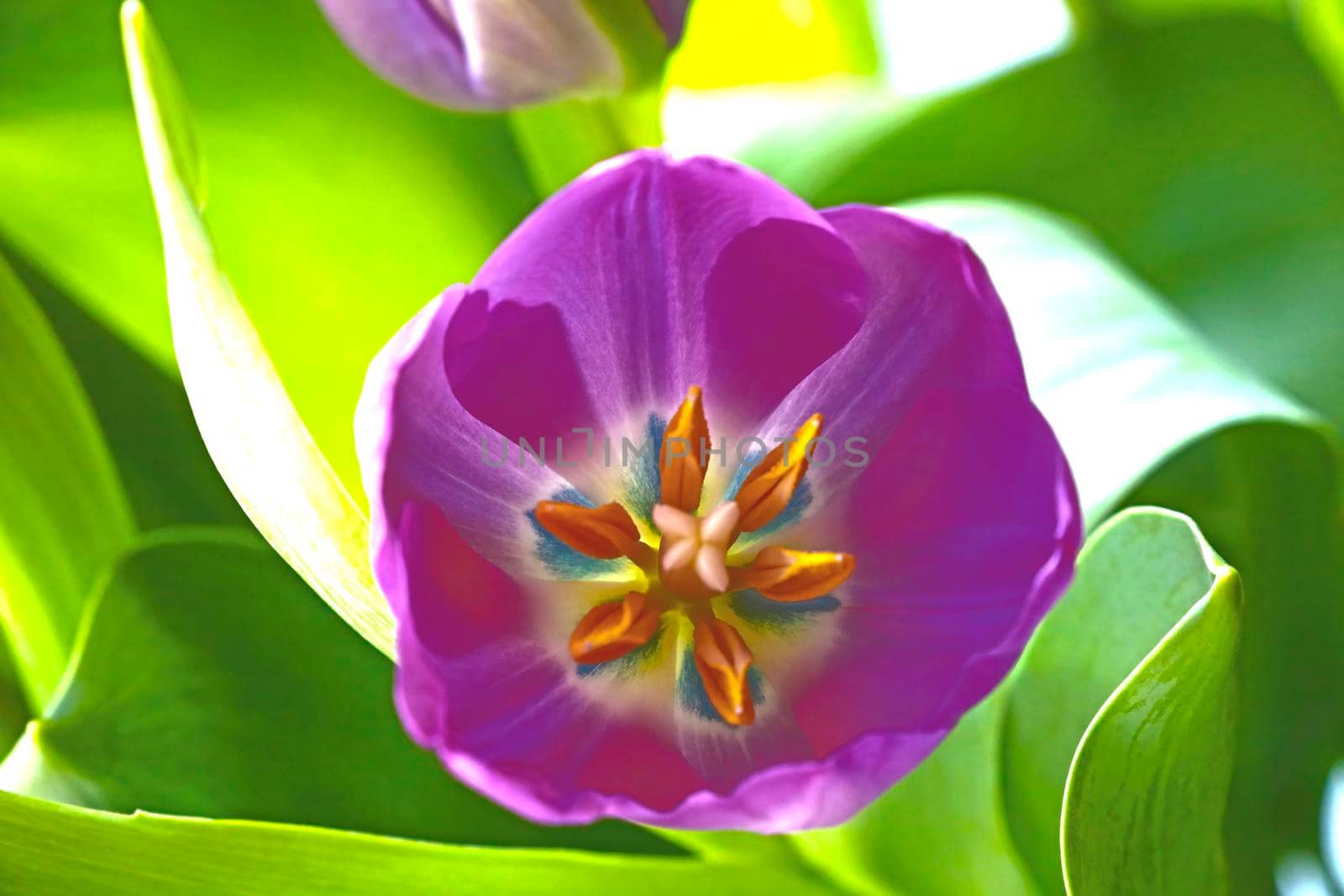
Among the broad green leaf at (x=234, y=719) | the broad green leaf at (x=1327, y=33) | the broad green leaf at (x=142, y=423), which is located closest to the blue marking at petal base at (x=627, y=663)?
the broad green leaf at (x=234, y=719)

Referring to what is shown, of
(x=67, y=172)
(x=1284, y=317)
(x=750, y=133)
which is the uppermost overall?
(x=67, y=172)

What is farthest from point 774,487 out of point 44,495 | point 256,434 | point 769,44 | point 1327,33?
point 769,44

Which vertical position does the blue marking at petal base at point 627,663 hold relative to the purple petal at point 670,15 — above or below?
below

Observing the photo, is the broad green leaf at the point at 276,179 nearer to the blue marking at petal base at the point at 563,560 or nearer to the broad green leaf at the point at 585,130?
the broad green leaf at the point at 585,130

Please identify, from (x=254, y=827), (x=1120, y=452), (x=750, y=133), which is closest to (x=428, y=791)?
(x=254, y=827)

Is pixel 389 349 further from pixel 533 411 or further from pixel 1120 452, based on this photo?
pixel 1120 452

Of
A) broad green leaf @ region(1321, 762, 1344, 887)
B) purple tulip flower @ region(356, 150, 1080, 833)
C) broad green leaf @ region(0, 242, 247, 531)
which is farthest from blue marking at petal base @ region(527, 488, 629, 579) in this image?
broad green leaf @ region(1321, 762, 1344, 887)

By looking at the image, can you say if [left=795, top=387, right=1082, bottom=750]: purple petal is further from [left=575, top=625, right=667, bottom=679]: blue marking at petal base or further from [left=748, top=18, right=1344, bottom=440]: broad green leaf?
[left=748, top=18, right=1344, bottom=440]: broad green leaf
